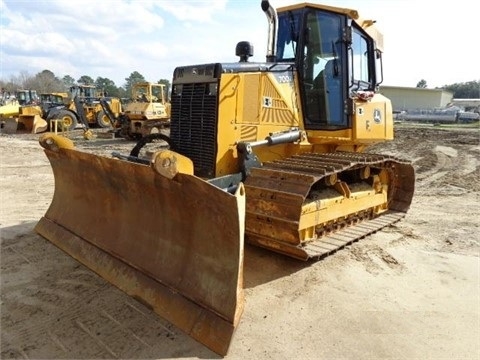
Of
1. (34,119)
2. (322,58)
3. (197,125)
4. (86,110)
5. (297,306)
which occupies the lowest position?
(297,306)

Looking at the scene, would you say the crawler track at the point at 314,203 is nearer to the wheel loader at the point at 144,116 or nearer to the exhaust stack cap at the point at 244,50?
the exhaust stack cap at the point at 244,50

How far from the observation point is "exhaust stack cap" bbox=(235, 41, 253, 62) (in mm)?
5430

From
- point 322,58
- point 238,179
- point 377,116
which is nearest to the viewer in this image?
point 238,179

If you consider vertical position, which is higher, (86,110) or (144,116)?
(86,110)

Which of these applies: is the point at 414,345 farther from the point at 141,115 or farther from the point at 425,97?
the point at 425,97

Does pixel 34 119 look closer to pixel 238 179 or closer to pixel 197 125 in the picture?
pixel 197 125

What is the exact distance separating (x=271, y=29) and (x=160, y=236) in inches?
123

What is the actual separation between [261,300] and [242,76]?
7.93 feet

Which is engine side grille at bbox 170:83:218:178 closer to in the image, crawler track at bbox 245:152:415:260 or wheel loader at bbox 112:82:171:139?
crawler track at bbox 245:152:415:260

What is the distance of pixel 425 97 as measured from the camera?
6159 centimetres

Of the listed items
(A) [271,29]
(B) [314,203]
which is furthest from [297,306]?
(A) [271,29]

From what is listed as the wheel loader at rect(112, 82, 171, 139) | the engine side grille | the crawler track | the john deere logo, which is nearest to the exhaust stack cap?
the engine side grille

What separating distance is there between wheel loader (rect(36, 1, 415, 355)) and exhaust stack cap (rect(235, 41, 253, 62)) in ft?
0.06

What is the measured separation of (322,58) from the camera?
5426mm
